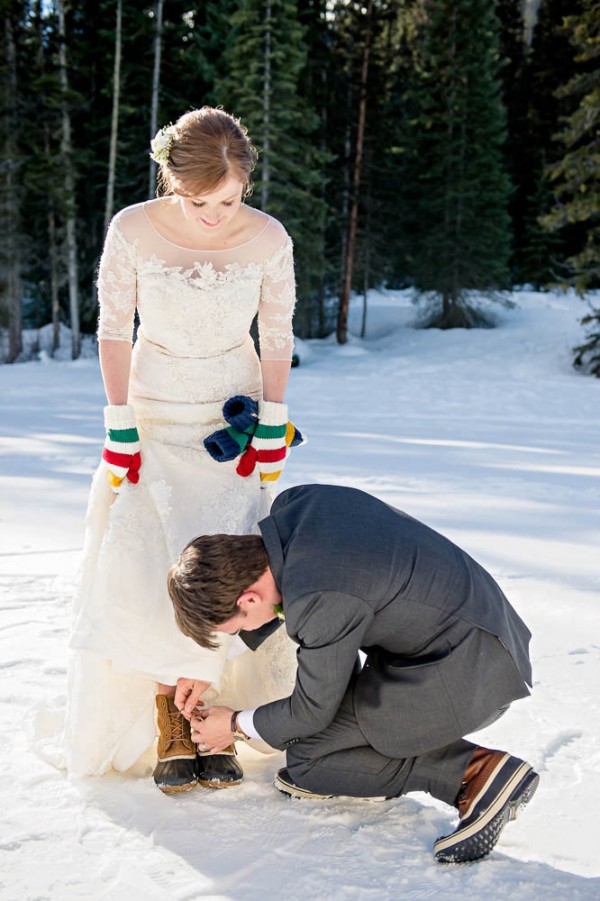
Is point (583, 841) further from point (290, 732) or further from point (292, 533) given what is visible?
point (292, 533)

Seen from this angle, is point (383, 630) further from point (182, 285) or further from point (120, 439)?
point (182, 285)

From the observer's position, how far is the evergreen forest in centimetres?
1675

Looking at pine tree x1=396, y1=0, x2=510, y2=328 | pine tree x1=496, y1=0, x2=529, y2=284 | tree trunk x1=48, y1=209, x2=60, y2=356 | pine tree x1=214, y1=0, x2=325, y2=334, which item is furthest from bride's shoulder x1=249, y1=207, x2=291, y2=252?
pine tree x1=496, y1=0, x2=529, y2=284

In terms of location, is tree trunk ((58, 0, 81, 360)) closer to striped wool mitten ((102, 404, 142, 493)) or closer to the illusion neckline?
the illusion neckline

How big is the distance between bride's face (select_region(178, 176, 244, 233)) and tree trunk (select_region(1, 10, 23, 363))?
15.6 metres

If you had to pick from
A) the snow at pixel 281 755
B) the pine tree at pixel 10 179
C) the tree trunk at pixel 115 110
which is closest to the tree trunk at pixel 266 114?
the tree trunk at pixel 115 110

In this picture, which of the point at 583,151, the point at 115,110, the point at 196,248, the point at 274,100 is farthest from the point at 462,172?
the point at 196,248

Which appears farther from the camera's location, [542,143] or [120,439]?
[542,143]

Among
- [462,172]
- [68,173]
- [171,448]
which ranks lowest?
[171,448]

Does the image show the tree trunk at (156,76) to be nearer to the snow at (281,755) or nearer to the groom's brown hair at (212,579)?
the snow at (281,755)

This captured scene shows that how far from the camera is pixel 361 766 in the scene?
2.24 m

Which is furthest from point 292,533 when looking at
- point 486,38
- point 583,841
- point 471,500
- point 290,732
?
point 486,38

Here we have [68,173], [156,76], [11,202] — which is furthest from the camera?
[156,76]

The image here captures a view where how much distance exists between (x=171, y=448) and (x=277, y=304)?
54 centimetres
